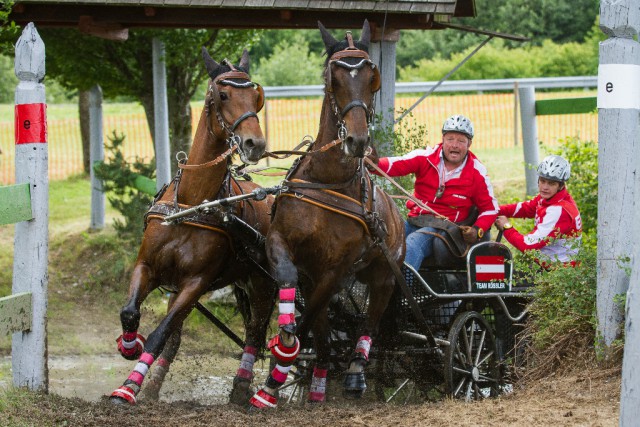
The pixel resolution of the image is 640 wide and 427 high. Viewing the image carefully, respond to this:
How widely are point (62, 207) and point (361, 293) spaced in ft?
Answer: 36.4

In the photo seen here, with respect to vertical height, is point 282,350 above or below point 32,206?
below

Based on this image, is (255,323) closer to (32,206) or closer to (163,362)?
(163,362)

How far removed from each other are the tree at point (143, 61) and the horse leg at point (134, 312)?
670 cm

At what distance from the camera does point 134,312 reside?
6.64 m

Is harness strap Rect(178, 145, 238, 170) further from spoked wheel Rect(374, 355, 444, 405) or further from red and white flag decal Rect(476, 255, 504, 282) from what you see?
red and white flag decal Rect(476, 255, 504, 282)

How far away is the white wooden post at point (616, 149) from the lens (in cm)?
629

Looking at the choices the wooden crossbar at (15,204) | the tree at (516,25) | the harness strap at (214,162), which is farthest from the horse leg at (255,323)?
the tree at (516,25)

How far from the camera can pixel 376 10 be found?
9.91 m

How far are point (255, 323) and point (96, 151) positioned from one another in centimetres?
783

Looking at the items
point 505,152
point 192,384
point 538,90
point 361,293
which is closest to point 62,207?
point 505,152

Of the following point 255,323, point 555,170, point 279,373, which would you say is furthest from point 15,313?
point 555,170

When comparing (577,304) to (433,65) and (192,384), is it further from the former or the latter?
(433,65)

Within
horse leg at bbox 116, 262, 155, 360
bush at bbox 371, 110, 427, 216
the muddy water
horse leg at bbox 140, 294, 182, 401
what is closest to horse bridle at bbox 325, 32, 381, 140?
horse leg at bbox 116, 262, 155, 360

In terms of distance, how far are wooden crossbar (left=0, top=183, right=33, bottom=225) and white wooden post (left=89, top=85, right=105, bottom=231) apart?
872 centimetres
